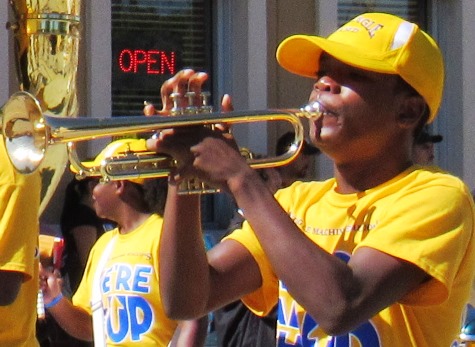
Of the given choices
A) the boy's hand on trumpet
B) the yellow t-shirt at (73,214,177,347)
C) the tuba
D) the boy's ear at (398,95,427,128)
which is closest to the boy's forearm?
the boy's hand on trumpet

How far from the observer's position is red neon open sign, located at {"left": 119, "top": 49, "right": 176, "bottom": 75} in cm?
849

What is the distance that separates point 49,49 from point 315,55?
100 centimetres

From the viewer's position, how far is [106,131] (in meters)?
2.89

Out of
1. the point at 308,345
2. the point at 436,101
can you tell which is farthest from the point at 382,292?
the point at 436,101

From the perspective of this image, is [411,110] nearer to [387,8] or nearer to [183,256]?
[183,256]

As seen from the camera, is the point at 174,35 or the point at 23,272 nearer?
the point at 23,272

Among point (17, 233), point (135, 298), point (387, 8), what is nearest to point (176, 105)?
point (17, 233)

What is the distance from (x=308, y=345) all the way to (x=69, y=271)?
170 inches

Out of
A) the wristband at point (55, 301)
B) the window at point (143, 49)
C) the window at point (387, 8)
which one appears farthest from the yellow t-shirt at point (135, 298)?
the window at point (387, 8)

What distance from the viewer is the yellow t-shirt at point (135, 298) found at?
4.67m

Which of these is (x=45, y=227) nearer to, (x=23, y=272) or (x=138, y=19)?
(x=138, y=19)

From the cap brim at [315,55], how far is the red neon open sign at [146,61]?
5493mm

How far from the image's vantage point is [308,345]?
2.81 m

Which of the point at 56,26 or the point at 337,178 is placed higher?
the point at 56,26
